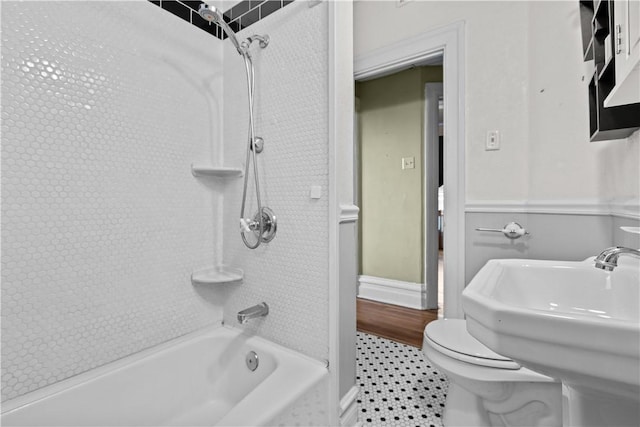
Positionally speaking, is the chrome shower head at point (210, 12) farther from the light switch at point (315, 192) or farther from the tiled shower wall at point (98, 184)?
the light switch at point (315, 192)

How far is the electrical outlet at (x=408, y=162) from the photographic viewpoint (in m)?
2.85

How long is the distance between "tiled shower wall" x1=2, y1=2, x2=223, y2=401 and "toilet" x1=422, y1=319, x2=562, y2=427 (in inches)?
45.6

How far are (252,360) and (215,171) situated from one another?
89 centimetres

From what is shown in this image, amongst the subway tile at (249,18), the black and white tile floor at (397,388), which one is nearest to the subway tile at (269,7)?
the subway tile at (249,18)

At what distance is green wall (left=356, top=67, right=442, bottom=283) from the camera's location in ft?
9.28

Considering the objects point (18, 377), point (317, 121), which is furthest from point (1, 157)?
point (317, 121)

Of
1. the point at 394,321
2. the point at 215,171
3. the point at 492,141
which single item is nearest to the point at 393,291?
the point at 394,321

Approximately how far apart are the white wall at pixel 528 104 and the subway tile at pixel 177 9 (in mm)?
1460

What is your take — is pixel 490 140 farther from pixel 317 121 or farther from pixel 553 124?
pixel 317 121

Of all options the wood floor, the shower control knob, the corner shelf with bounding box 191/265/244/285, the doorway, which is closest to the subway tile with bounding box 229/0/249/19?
the shower control knob

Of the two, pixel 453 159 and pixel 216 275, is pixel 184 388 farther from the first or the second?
pixel 453 159

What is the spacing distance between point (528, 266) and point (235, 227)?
1.26 meters

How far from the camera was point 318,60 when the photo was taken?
4.10 ft

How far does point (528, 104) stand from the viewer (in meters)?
1.65
